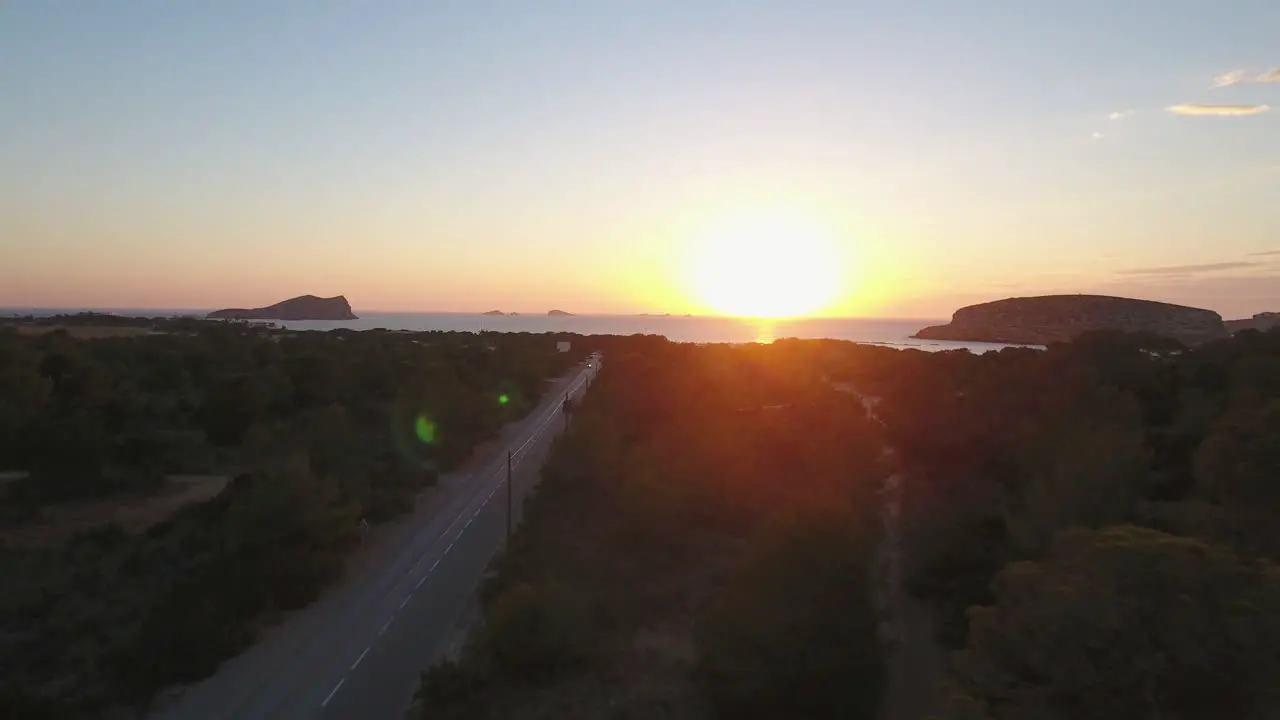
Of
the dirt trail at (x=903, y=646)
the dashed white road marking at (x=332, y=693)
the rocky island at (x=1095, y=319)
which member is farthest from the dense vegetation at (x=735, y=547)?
the rocky island at (x=1095, y=319)

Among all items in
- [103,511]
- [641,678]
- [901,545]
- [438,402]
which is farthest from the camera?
[438,402]

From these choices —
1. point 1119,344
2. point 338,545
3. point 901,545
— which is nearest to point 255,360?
point 338,545

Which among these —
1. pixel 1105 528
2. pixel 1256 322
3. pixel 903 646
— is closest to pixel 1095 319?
pixel 1256 322

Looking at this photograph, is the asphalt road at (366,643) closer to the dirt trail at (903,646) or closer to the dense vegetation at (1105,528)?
the dirt trail at (903,646)

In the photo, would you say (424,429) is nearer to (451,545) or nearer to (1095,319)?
(451,545)

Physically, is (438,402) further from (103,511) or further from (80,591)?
(80,591)
